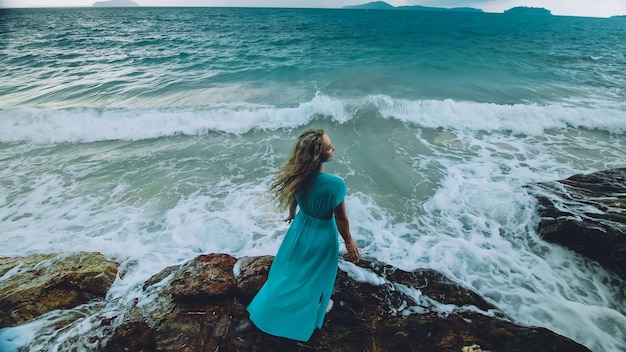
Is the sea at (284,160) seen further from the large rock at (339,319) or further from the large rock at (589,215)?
the large rock at (339,319)

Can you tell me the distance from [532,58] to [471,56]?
16.0 feet

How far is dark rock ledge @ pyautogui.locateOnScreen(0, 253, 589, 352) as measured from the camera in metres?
2.89

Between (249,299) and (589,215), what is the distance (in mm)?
5755

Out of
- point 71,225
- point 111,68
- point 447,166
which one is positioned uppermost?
point 111,68

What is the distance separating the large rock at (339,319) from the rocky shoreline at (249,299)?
1 centimetres

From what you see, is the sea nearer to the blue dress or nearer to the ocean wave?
the ocean wave

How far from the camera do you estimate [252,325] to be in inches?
119

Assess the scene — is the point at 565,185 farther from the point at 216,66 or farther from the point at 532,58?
the point at 532,58

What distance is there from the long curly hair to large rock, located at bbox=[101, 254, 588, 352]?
1.60 meters

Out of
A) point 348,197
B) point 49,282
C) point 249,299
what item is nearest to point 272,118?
point 348,197

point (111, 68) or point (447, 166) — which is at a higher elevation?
point (111, 68)

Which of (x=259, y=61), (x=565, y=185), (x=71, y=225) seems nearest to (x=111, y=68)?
(x=259, y=61)

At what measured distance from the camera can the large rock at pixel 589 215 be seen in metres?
4.40

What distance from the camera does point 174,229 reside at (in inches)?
220
